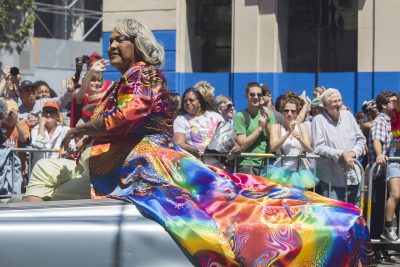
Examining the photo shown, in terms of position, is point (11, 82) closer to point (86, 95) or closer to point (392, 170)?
point (86, 95)

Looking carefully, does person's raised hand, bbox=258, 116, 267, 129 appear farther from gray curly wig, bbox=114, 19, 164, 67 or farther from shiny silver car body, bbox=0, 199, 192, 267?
shiny silver car body, bbox=0, 199, 192, 267

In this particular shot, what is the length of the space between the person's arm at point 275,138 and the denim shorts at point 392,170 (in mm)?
1114

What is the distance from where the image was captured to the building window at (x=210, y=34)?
1764cm

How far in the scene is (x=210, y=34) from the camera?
1788 centimetres

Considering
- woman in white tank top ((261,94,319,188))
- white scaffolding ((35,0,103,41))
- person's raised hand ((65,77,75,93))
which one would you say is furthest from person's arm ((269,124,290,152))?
white scaffolding ((35,0,103,41))

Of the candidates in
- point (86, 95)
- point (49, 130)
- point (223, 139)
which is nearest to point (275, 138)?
point (223, 139)

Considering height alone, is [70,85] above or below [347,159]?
above

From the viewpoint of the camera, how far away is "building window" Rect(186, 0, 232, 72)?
57.9ft

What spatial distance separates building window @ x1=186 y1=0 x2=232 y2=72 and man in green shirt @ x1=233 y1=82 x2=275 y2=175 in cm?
774

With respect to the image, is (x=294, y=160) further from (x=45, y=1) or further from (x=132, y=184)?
(x=45, y=1)

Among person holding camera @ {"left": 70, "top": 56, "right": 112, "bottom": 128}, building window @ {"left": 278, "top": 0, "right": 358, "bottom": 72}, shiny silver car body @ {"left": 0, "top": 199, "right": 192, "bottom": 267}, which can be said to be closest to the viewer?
shiny silver car body @ {"left": 0, "top": 199, "right": 192, "bottom": 267}

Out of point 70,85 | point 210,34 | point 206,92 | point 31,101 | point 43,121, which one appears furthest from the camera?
point 210,34

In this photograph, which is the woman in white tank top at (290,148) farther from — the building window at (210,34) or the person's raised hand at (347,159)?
the building window at (210,34)

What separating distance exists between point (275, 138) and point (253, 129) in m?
0.31
